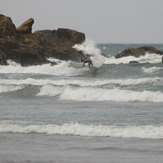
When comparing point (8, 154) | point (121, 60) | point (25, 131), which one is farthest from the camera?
point (121, 60)

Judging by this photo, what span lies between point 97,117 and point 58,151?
4.85 meters

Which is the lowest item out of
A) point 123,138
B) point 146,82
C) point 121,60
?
point 121,60

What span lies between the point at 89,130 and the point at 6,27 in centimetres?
3384

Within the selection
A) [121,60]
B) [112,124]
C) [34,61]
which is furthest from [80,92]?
[121,60]

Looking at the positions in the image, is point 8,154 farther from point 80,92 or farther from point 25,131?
point 80,92

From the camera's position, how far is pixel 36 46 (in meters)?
43.8

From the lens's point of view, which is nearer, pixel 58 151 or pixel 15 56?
pixel 58 151

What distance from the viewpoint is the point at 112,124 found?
13.3 m

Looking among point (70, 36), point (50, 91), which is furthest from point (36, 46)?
point (50, 91)

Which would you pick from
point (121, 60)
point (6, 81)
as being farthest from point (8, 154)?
point (121, 60)

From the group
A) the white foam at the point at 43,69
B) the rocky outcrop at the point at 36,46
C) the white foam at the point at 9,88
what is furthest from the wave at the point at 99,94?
the rocky outcrop at the point at 36,46

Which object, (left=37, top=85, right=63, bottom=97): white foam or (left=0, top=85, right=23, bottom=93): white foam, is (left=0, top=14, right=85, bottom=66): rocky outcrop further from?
(left=37, top=85, right=63, bottom=97): white foam

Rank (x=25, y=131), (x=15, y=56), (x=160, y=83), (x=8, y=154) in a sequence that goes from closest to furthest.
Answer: (x=8, y=154) < (x=25, y=131) < (x=160, y=83) < (x=15, y=56)

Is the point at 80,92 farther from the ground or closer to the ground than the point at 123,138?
closer to the ground
